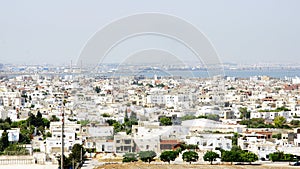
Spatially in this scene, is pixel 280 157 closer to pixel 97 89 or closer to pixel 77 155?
pixel 77 155

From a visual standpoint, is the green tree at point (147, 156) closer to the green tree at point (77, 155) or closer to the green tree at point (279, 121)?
the green tree at point (77, 155)

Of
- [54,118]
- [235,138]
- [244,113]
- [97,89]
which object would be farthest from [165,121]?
[97,89]

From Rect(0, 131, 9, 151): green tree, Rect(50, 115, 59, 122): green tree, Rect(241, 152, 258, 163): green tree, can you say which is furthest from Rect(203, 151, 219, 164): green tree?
Rect(50, 115, 59, 122): green tree

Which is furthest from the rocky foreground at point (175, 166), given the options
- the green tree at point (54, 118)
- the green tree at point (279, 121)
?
the green tree at point (54, 118)

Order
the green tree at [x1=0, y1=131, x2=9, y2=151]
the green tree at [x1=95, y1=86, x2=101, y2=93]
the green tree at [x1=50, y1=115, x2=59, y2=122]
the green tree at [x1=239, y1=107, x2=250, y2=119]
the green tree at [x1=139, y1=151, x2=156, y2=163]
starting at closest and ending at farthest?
the green tree at [x1=139, y1=151, x2=156, y2=163]
the green tree at [x1=0, y1=131, x2=9, y2=151]
the green tree at [x1=50, y1=115, x2=59, y2=122]
the green tree at [x1=239, y1=107, x2=250, y2=119]
the green tree at [x1=95, y1=86, x2=101, y2=93]

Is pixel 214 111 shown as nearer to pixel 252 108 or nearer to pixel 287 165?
pixel 252 108

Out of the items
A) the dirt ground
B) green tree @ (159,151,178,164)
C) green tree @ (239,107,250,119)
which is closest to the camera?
the dirt ground

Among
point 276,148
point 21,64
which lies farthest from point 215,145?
point 21,64

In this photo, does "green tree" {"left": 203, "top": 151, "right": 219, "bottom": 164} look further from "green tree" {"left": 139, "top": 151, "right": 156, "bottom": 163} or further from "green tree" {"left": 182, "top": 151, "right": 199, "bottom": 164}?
"green tree" {"left": 139, "top": 151, "right": 156, "bottom": 163}
